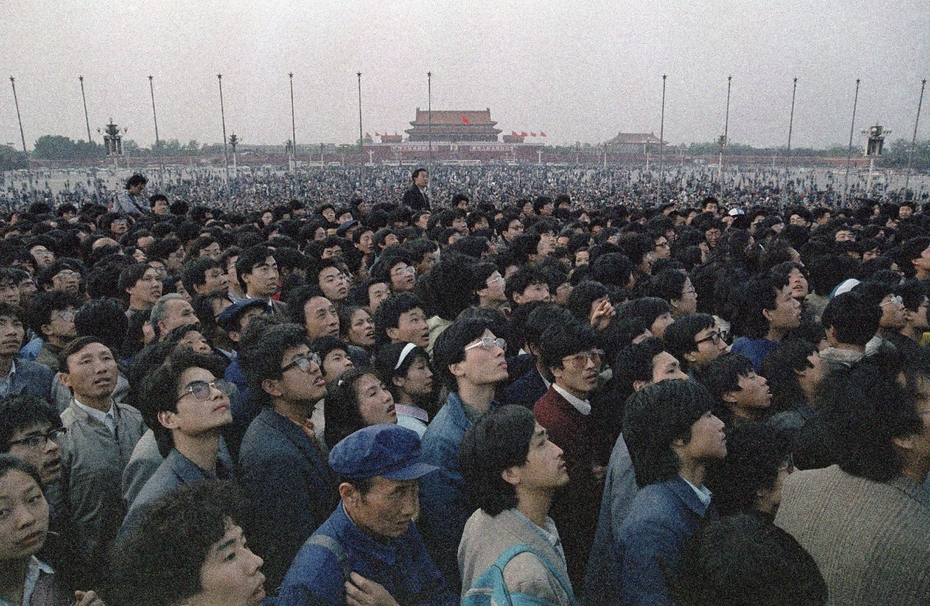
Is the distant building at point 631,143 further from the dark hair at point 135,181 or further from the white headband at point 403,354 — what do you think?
the white headband at point 403,354

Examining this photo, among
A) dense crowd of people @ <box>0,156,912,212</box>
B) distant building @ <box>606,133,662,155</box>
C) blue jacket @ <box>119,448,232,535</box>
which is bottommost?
dense crowd of people @ <box>0,156,912,212</box>

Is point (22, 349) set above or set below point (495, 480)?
below

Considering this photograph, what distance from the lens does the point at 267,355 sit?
2.61m

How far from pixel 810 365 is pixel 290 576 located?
2.54m

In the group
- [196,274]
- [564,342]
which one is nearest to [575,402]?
[564,342]

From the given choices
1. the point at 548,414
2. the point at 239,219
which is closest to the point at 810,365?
the point at 548,414

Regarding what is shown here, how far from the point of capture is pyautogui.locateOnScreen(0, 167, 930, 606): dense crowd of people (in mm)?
1648

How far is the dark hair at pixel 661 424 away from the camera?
1986 millimetres

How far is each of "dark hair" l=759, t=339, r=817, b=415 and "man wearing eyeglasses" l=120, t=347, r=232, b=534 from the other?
2.51 meters

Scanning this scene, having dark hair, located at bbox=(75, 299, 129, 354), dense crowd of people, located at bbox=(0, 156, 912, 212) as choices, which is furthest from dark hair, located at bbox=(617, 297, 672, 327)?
dense crowd of people, located at bbox=(0, 156, 912, 212)

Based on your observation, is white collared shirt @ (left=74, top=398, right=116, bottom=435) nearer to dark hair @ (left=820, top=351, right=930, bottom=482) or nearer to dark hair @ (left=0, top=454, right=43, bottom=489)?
dark hair @ (left=0, top=454, right=43, bottom=489)

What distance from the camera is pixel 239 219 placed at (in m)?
9.57

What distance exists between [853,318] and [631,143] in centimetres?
8176

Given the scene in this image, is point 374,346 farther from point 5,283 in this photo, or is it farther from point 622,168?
point 622,168
